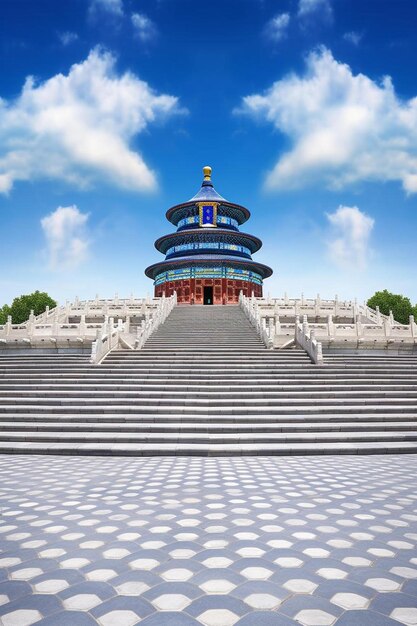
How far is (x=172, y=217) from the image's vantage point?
52.6 meters

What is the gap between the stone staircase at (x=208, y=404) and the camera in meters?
9.47

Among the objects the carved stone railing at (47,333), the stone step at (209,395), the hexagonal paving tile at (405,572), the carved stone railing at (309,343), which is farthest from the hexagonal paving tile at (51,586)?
the carved stone railing at (47,333)

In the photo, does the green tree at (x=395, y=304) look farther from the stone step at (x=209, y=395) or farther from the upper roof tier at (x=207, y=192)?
the stone step at (x=209, y=395)

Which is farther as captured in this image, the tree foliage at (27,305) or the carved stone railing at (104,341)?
the tree foliage at (27,305)

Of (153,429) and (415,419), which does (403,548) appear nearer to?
(153,429)

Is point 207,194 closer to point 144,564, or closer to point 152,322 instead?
point 152,322

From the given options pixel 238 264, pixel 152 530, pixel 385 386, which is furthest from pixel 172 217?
pixel 152 530

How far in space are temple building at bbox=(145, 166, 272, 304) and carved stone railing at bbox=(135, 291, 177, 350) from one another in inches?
460

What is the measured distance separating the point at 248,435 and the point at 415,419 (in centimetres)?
500

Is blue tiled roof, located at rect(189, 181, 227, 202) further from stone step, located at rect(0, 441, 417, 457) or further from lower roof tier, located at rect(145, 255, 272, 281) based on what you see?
stone step, located at rect(0, 441, 417, 457)

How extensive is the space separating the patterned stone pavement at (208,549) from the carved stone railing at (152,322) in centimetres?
1214

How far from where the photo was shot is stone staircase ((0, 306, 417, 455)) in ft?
31.1

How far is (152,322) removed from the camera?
74.0 ft

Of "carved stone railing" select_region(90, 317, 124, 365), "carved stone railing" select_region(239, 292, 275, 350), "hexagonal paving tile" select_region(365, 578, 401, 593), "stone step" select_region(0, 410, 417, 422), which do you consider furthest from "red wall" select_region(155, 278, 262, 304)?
"hexagonal paving tile" select_region(365, 578, 401, 593)
